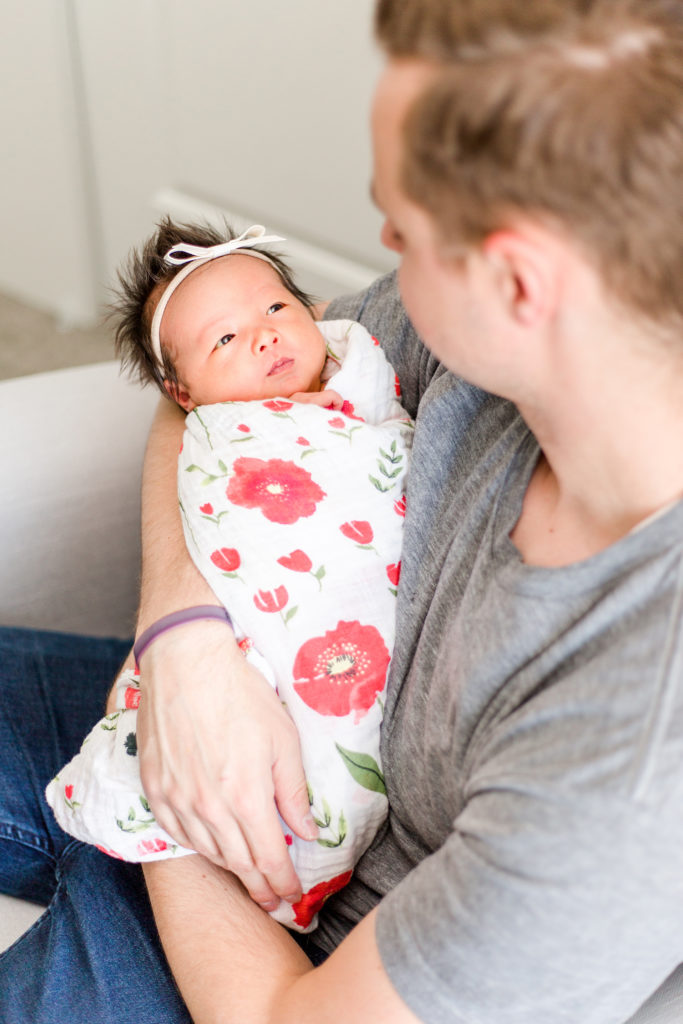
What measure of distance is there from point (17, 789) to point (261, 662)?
1.14 feet

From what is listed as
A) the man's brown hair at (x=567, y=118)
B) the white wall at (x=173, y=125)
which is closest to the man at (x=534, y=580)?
the man's brown hair at (x=567, y=118)

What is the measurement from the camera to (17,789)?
0.99 m

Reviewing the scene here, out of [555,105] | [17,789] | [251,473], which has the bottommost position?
[17,789]

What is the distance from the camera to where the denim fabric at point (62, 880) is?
79cm

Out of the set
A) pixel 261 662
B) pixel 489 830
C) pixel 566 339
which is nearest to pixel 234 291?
pixel 261 662

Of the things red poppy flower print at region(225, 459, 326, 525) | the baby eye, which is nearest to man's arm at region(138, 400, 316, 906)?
red poppy flower print at region(225, 459, 326, 525)

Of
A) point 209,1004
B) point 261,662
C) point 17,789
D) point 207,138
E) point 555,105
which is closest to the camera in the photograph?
point 555,105

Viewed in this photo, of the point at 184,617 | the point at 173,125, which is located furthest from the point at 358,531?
the point at 173,125

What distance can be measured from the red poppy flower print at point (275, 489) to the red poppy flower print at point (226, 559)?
0.04m

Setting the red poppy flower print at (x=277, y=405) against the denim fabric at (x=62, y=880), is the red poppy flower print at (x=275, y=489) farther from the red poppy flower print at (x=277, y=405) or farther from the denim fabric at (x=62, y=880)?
the denim fabric at (x=62, y=880)

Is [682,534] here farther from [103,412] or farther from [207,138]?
[207,138]

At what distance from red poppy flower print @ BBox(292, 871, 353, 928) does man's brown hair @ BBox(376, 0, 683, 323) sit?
1.78ft

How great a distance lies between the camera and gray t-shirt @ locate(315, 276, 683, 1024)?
521mm

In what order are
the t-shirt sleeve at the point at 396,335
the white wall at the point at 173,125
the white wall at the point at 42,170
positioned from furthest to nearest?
the white wall at the point at 42,170, the white wall at the point at 173,125, the t-shirt sleeve at the point at 396,335
